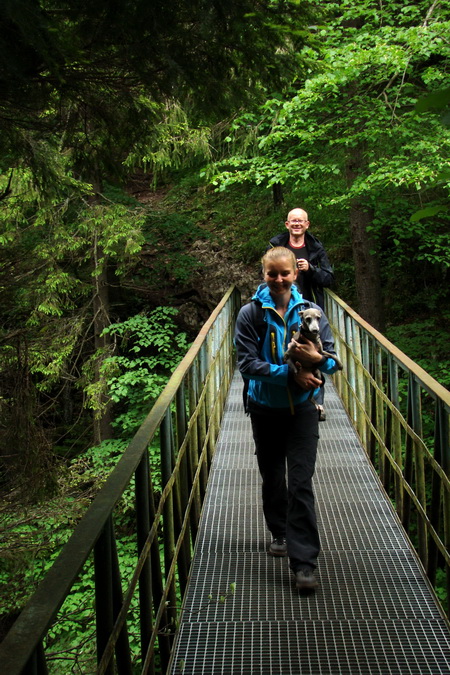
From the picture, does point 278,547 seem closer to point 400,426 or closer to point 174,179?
point 400,426

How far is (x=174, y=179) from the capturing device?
814 inches

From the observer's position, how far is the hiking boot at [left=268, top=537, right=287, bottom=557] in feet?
12.8

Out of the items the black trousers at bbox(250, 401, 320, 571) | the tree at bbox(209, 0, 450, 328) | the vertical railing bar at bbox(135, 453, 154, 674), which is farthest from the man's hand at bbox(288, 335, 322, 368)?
the tree at bbox(209, 0, 450, 328)

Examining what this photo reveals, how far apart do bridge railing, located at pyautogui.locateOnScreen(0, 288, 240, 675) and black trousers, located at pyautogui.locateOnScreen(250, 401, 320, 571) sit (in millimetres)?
493

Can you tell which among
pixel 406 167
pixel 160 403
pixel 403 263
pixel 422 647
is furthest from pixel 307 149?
pixel 422 647

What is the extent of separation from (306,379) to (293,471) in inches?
21.2

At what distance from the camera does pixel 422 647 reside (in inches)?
117

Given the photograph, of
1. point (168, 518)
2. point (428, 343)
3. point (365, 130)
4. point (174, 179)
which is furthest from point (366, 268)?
point (174, 179)

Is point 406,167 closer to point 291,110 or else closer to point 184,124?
point 291,110

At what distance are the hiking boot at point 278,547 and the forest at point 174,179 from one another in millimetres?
2178

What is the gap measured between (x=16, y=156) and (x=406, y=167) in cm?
500

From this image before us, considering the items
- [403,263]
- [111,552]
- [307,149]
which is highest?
[307,149]

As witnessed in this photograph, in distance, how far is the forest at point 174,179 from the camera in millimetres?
3961

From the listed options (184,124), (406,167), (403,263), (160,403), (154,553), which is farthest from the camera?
(403,263)
